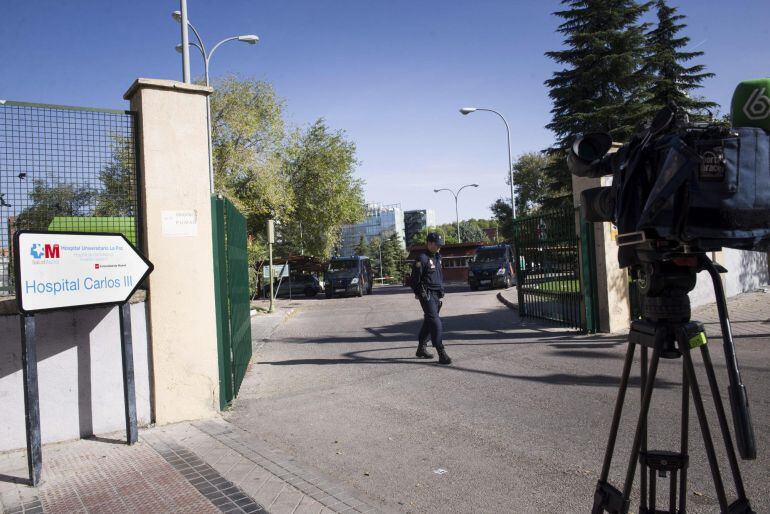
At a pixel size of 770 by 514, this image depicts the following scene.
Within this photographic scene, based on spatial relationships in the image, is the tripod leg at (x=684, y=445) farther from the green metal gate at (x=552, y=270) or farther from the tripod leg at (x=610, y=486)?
the green metal gate at (x=552, y=270)

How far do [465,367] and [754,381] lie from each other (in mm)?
3474

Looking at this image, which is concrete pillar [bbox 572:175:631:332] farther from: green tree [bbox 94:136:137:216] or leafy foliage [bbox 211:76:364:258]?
leafy foliage [bbox 211:76:364:258]

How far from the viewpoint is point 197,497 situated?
3854 millimetres

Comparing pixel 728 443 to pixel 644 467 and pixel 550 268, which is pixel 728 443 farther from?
pixel 550 268

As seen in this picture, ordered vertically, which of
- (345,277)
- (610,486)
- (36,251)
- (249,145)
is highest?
(249,145)

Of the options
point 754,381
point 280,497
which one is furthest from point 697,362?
point 280,497

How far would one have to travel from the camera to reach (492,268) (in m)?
27.5

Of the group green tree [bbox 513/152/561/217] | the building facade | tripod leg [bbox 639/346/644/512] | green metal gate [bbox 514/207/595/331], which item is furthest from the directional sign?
the building facade

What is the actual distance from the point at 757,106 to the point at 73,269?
4847 millimetres

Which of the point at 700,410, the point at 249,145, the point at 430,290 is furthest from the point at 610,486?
the point at 249,145

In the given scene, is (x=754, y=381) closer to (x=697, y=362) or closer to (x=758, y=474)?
(x=697, y=362)

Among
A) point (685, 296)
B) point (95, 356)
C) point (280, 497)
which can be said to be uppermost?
point (685, 296)

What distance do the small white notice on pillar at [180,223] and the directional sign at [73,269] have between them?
1.67ft

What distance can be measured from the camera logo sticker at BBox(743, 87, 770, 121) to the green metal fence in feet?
29.1
